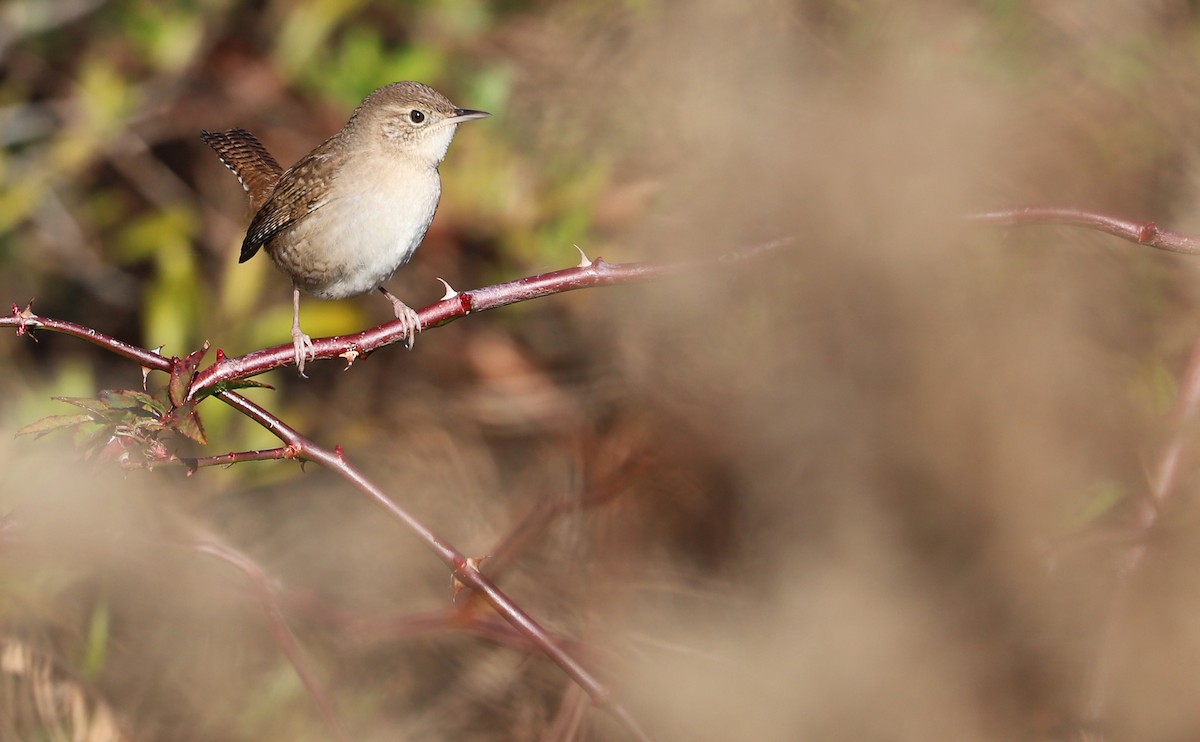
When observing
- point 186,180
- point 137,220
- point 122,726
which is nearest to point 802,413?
point 122,726

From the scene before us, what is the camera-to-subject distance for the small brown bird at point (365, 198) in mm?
2926

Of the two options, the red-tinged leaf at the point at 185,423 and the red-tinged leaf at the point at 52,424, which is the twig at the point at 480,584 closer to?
the red-tinged leaf at the point at 185,423

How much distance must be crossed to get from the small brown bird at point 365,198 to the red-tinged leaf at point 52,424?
1173 mm

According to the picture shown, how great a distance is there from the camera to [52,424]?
172cm

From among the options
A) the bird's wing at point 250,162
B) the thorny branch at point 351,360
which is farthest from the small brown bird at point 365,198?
the thorny branch at point 351,360

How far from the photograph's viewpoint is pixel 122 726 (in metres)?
2.83

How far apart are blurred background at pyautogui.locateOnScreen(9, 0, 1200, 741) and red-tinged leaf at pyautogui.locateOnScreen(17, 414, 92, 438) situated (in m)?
0.07

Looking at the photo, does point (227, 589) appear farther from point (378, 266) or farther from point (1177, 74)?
point (1177, 74)

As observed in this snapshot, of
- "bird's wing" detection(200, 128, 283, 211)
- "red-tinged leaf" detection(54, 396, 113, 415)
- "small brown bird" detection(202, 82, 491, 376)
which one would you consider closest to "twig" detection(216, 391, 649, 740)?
"red-tinged leaf" detection(54, 396, 113, 415)

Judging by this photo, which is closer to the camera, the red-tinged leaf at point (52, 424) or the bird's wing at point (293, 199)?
the red-tinged leaf at point (52, 424)

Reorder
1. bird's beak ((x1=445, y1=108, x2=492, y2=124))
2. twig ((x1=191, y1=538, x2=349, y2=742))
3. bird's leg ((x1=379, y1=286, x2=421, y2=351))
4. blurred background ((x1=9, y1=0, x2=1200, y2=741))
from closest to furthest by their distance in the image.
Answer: twig ((x1=191, y1=538, x2=349, y2=742)) → bird's leg ((x1=379, y1=286, x2=421, y2=351)) → blurred background ((x1=9, y1=0, x2=1200, y2=741)) → bird's beak ((x1=445, y1=108, x2=492, y2=124))

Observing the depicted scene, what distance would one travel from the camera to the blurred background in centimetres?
287

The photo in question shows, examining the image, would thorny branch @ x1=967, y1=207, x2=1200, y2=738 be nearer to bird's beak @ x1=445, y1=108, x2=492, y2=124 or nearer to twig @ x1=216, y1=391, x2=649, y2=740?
twig @ x1=216, y1=391, x2=649, y2=740

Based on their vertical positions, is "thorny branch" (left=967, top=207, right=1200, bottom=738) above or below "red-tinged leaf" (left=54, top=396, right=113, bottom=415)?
above
